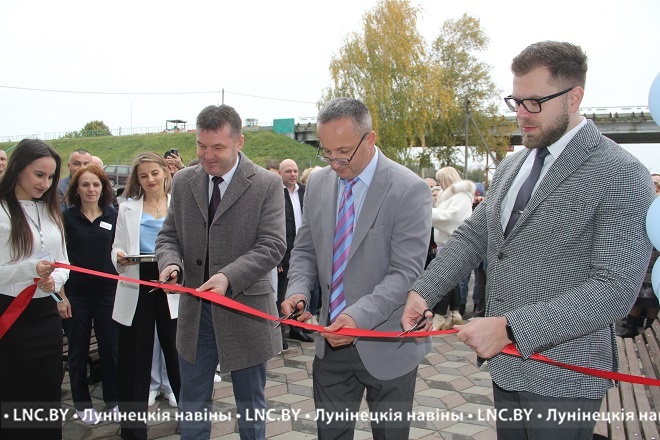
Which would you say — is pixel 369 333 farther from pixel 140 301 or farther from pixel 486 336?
pixel 140 301

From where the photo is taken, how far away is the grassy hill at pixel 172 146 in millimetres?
49812

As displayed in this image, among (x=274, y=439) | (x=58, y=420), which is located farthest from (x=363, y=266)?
(x=58, y=420)

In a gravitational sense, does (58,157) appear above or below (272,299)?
above

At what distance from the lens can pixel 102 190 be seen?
4781mm

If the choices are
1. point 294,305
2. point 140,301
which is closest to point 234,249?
point 294,305

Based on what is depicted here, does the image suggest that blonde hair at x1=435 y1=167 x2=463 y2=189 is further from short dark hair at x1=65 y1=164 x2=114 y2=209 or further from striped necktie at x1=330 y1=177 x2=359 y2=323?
striped necktie at x1=330 y1=177 x2=359 y2=323

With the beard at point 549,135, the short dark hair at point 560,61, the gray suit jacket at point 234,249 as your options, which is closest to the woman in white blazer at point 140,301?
the gray suit jacket at point 234,249

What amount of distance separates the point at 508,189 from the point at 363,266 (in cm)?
79

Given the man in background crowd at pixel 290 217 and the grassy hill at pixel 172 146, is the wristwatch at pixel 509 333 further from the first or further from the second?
the grassy hill at pixel 172 146

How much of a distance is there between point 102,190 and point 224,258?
87.7 inches

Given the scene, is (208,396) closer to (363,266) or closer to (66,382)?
(363,266)

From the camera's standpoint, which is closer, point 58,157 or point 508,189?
point 508,189

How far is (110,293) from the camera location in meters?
4.66

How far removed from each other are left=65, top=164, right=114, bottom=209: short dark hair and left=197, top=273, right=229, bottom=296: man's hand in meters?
2.45
